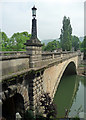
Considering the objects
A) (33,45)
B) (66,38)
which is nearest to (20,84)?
(33,45)

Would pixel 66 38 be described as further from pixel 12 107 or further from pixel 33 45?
pixel 12 107

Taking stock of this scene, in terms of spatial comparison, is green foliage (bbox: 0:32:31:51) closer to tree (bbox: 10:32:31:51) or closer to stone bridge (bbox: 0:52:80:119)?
tree (bbox: 10:32:31:51)

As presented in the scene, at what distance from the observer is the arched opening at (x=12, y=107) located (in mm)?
7629

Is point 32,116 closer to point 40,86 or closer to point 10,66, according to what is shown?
point 40,86

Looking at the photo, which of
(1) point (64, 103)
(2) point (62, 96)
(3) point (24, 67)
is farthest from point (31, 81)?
(2) point (62, 96)

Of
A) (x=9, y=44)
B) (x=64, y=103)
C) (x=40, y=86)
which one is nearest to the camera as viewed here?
(x=40, y=86)

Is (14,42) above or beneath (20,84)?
above

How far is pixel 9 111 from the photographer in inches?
319

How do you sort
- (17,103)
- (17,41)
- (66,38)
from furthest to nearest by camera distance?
(66,38), (17,41), (17,103)

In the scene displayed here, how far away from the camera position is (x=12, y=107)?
8.04 meters

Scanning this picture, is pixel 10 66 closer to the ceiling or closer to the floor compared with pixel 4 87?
closer to the ceiling

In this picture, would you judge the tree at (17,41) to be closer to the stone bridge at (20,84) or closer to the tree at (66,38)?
the tree at (66,38)

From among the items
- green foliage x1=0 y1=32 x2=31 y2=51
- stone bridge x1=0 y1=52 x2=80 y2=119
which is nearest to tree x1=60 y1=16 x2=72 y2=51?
green foliage x1=0 y1=32 x2=31 y2=51

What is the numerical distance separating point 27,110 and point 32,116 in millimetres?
473
